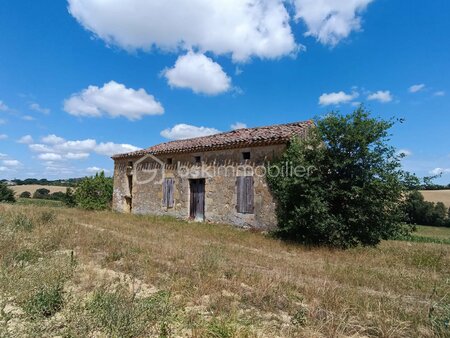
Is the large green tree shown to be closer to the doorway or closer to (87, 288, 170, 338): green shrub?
the doorway

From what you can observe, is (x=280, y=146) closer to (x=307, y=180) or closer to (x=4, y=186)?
(x=307, y=180)

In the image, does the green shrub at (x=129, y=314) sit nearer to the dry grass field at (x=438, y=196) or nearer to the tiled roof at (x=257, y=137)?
the tiled roof at (x=257, y=137)

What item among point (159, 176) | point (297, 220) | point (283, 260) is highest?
point (159, 176)

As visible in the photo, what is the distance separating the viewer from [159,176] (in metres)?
15.1

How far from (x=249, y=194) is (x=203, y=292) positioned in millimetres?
7364

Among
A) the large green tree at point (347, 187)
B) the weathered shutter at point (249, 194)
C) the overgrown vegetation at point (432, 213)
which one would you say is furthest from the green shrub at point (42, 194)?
the overgrown vegetation at point (432, 213)

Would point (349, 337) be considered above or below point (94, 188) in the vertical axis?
below

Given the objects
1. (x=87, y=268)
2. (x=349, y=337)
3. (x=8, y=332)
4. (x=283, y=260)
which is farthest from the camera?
(x=283, y=260)

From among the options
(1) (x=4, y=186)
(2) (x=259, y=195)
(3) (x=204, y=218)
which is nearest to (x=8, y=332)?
(2) (x=259, y=195)

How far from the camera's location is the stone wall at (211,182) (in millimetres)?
10828

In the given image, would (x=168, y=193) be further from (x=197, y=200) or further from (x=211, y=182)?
(x=211, y=182)

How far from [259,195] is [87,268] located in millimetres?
6945

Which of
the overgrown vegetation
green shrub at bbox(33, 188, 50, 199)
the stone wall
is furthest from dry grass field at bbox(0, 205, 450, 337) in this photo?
green shrub at bbox(33, 188, 50, 199)

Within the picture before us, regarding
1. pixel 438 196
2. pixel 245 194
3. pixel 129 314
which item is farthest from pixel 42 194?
pixel 438 196
